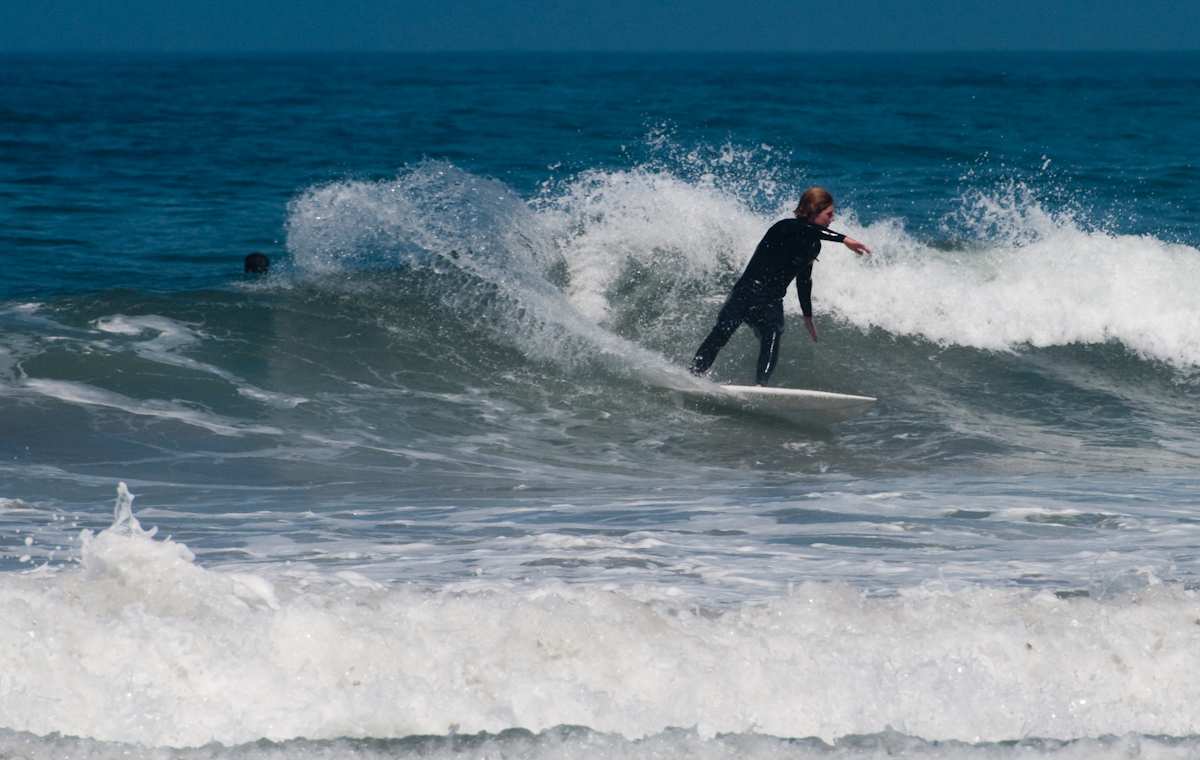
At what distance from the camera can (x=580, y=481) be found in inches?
282

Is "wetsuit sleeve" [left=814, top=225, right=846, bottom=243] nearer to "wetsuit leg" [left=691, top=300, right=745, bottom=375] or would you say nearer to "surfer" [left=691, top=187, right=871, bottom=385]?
"surfer" [left=691, top=187, right=871, bottom=385]

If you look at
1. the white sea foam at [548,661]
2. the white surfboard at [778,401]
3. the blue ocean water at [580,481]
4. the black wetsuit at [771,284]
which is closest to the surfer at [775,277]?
the black wetsuit at [771,284]

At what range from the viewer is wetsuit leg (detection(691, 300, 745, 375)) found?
28.7 feet

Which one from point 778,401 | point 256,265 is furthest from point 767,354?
point 256,265

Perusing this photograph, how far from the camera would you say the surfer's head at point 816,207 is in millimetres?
8391

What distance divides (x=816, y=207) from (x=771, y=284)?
22.3 inches

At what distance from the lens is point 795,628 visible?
13.1ft

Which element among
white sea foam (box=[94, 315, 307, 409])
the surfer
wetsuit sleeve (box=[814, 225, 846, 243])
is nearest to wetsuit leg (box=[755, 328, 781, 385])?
the surfer

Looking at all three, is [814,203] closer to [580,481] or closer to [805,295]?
[805,295]

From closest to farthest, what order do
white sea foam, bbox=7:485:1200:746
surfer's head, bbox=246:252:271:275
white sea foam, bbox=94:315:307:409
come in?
white sea foam, bbox=7:485:1200:746
white sea foam, bbox=94:315:307:409
surfer's head, bbox=246:252:271:275

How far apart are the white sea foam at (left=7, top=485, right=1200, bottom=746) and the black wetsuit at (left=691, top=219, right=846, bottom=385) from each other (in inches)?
180

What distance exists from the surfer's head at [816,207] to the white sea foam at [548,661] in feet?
14.8

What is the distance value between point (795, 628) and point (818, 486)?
116 inches

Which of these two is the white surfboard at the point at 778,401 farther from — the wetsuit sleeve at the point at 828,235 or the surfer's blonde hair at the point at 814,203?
the surfer's blonde hair at the point at 814,203
